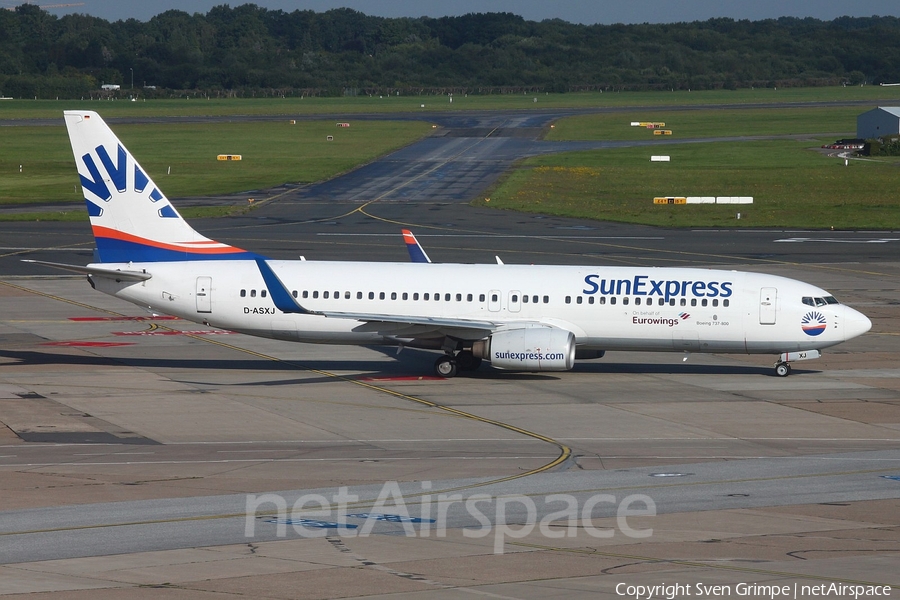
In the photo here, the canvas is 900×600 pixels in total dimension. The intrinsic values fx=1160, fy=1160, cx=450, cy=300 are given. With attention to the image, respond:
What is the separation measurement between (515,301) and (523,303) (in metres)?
0.29

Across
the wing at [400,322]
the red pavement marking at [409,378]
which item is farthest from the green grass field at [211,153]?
the wing at [400,322]

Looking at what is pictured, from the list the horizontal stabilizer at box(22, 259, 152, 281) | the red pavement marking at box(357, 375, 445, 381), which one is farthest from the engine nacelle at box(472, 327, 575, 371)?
the horizontal stabilizer at box(22, 259, 152, 281)

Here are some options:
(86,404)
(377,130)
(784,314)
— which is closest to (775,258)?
(784,314)

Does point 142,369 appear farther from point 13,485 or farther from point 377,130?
point 377,130

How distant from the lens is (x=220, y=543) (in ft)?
70.6

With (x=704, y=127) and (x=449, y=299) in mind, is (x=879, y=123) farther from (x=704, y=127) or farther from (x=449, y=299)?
(x=449, y=299)

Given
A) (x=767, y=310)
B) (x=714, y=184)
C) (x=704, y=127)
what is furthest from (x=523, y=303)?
(x=704, y=127)

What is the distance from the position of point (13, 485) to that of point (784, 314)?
26414 millimetres

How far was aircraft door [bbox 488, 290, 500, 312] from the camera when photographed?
41375mm

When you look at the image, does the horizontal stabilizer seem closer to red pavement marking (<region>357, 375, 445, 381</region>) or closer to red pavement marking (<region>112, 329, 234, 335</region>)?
red pavement marking (<region>112, 329, 234, 335</region>)

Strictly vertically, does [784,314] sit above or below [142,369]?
above

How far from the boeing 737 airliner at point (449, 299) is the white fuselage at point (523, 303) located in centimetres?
4

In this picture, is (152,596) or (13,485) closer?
(152,596)

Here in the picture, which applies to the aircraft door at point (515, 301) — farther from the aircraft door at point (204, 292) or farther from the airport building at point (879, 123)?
the airport building at point (879, 123)
